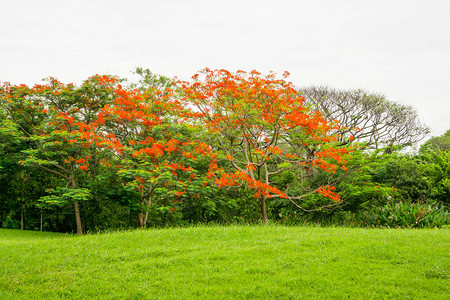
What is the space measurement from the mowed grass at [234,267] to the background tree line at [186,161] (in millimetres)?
3563

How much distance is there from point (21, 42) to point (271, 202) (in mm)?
15013

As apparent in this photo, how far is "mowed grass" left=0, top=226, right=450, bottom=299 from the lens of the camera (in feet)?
16.8

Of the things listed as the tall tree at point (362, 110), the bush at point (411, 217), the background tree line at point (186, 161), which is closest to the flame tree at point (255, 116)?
the background tree line at point (186, 161)

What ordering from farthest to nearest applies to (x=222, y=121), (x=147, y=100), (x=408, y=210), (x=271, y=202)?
(x=271, y=202) < (x=147, y=100) < (x=222, y=121) < (x=408, y=210)

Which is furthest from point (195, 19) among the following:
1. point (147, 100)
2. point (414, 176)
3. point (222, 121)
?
point (414, 176)

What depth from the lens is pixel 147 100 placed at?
536 inches

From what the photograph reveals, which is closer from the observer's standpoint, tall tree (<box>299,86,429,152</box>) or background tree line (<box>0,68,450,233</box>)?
background tree line (<box>0,68,450,233</box>)

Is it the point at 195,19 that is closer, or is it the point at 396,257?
the point at 396,257

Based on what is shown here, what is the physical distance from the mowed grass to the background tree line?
356 centimetres

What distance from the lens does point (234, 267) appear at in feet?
19.9

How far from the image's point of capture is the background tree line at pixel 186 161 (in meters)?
11.6

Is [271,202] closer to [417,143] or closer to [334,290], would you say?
[334,290]

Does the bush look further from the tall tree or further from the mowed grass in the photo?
the tall tree

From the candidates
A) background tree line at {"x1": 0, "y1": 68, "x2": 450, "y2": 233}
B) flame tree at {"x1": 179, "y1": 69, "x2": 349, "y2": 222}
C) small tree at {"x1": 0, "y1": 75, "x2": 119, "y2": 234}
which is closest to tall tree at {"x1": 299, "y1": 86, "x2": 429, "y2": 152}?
background tree line at {"x1": 0, "y1": 68, "x2": 450, "y2": 233}
